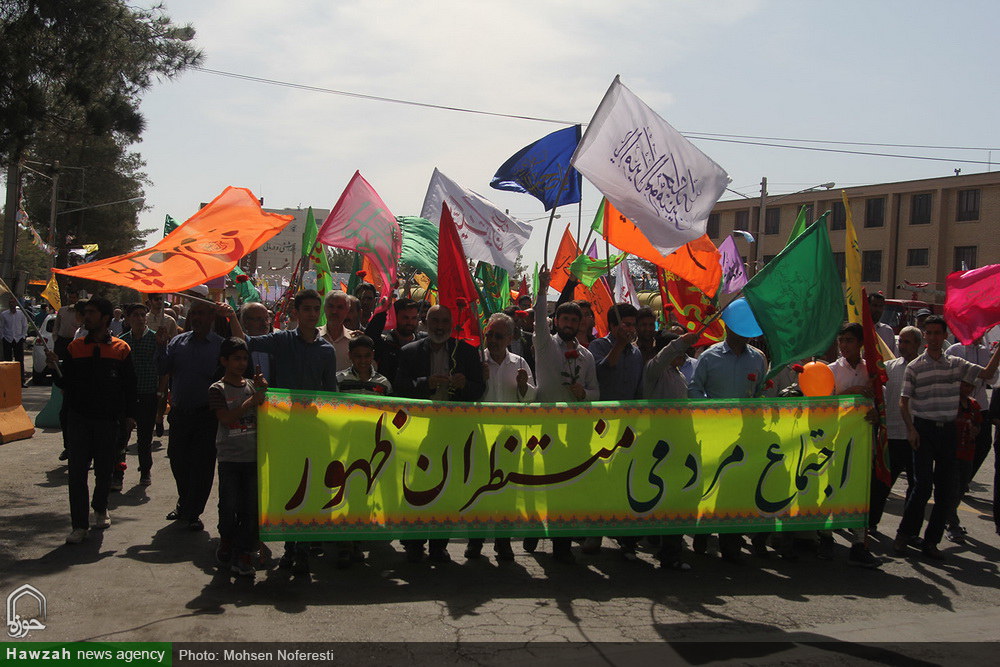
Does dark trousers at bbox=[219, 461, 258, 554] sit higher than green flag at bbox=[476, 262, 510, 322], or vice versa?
green flag at bbox=[476, 262, 510, 322]

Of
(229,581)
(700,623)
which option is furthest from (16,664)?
(700,623)

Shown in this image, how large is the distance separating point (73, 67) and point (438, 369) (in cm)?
656

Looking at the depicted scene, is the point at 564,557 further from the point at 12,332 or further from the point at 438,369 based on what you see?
the point at 12,332

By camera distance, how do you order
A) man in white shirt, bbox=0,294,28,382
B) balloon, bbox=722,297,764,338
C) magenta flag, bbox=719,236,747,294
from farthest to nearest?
man in white shirt, bbox=0,294,28,382 < magenta flag, bbox=719,236,747,294 < balloon, bbox=722,297,764,338

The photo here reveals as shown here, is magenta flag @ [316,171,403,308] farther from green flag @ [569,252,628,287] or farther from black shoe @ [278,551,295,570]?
black shoe @ [278,551,295,570]

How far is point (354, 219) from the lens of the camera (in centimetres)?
994

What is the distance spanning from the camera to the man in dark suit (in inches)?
268

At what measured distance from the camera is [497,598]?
19.8ft

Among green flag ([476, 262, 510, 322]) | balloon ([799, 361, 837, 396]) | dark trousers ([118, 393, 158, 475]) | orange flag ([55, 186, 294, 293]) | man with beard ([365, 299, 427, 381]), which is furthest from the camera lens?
green flag ([476, 262, 510, 322])

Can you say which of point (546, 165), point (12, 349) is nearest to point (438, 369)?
point (546, 165)

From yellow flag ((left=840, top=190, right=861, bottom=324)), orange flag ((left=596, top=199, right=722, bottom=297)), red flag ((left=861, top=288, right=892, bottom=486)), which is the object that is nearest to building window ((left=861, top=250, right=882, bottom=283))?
orange flag ((left=596, top=199, right=722, bottom=297))

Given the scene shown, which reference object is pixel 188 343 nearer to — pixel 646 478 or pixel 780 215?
pixel 646 478

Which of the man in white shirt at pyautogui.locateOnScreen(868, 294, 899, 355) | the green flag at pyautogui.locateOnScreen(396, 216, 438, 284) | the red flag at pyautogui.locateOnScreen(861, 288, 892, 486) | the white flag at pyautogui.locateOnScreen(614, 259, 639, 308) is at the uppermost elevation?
the green flag at pyautogui.locateOnScreen(396, 216, 438, 284)

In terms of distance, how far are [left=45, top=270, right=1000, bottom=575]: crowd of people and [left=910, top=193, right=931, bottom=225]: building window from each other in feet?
144
